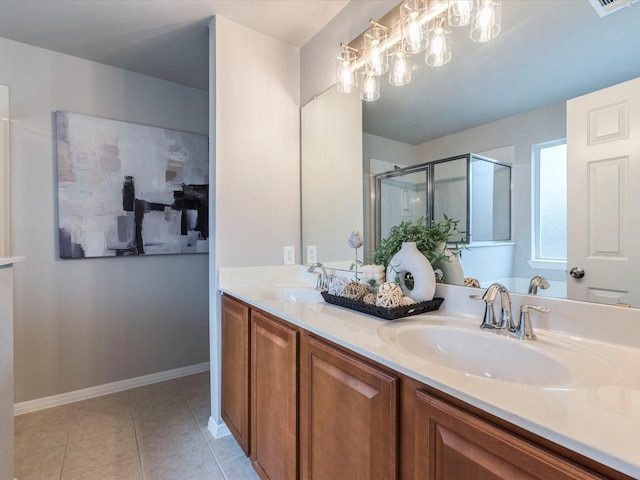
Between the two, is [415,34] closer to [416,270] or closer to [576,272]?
[416,270]

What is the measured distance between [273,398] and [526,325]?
0.94 m

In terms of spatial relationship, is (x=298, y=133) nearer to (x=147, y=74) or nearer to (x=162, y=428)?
(x=147, y=74)

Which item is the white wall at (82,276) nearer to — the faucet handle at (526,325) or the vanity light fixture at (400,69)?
the vanity light fixture at (400,69)

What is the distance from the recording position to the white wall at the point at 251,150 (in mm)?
1858

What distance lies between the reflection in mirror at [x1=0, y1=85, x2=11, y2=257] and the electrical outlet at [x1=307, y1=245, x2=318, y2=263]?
6.31 feet

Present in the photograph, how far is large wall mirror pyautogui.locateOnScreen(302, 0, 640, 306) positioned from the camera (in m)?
0.92

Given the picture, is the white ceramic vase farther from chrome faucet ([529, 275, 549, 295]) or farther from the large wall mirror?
chrome faucet ([529, 275, 549, 295])

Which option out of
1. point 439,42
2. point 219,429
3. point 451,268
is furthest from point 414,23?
point 219,429

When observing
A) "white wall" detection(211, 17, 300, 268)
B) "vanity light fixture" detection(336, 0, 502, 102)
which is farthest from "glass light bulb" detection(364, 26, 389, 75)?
"white wall" detection(211, 17, 300, 268)

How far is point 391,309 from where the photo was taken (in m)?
1.10

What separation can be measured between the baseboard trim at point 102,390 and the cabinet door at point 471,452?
249 centimetres

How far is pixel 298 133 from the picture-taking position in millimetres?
2174

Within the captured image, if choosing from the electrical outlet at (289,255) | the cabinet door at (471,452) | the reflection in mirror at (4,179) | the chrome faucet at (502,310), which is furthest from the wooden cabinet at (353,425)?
the reflection in mirror at (4,179)

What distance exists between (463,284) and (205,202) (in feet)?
7.26
